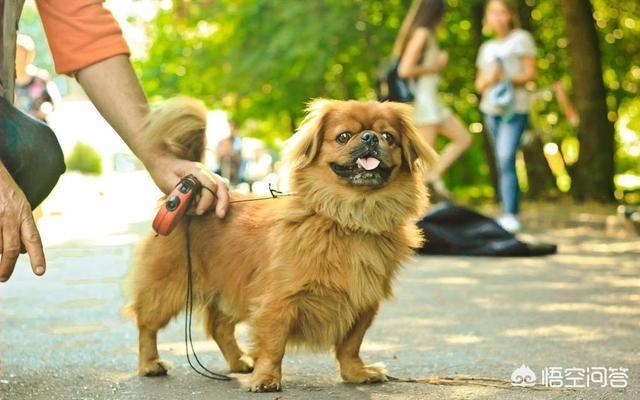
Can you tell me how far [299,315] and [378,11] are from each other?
16.5 m

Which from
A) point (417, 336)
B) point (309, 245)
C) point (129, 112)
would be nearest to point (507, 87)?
point (417, 336)

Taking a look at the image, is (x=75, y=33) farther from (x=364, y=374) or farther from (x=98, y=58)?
(x=364, y=374)

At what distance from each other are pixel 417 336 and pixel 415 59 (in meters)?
6.86

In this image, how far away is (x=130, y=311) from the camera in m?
5.36

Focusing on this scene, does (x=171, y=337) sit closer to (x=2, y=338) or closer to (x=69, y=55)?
(x=2, y=338)

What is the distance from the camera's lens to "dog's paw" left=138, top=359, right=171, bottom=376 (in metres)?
5.22

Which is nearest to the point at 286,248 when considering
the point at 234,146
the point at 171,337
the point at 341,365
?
the point at 341,365

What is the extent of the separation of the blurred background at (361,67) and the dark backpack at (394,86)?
1.72m

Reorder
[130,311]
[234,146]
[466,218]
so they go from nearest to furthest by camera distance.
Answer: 1. [130,311]
2. [466,218]
3. [234,146]

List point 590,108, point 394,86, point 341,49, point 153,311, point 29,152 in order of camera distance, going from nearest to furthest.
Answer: point 29,152 → point 153,311 → point 394,86 → point 590,108 → point 341,49

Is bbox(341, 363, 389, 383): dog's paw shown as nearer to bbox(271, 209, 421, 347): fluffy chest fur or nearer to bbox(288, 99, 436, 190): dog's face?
bbox(271, 209, 421, 347): fluffy chest fur

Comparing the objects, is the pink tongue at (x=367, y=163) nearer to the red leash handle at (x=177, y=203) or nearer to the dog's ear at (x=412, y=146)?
the dog's ear at (x=412, y=146)

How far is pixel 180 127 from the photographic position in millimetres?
4961

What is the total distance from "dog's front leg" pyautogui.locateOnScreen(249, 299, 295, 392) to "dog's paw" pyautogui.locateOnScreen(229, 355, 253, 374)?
0.69m
